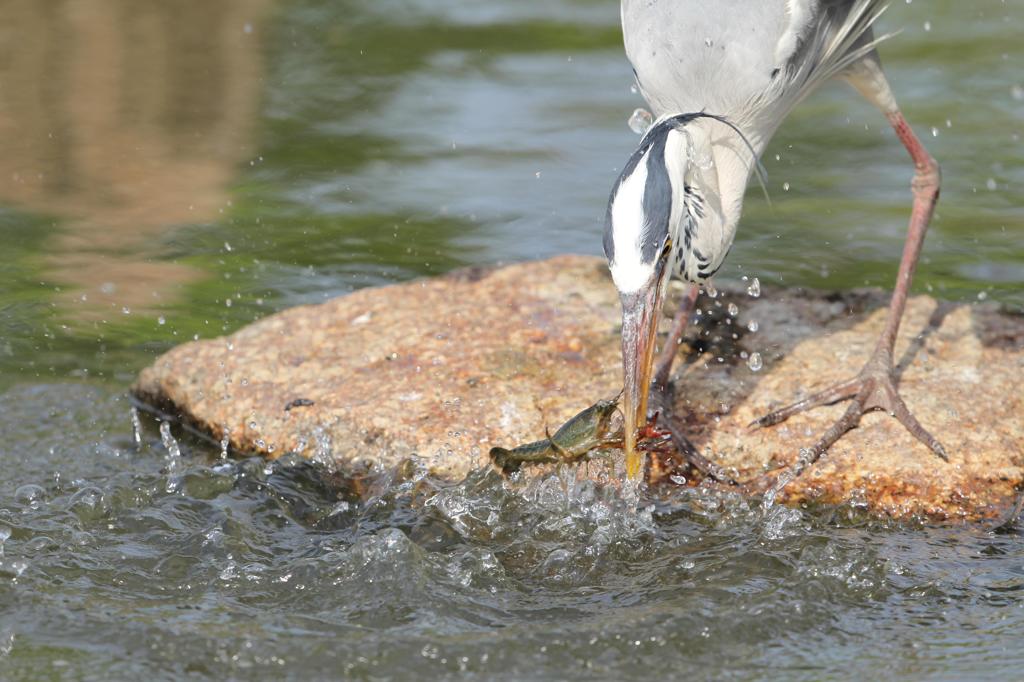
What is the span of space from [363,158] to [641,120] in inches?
123

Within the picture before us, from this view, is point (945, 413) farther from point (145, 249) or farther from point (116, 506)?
point (145, 249)

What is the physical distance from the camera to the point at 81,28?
1099 cm

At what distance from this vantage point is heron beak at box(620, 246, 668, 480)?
4.45m

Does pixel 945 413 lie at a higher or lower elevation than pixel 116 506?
higher

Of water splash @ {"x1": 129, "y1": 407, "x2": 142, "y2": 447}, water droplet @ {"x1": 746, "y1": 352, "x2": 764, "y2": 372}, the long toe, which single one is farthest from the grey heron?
water splash @ {"x1": 129, "y1": 407, "x2": 142, "y2": 447}

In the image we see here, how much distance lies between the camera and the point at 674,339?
5.36 m

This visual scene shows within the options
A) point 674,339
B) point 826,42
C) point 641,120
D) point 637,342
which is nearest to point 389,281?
point 641,120

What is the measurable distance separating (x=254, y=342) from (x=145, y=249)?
1813mm

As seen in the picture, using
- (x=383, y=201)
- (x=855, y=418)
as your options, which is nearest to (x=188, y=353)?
(x=383, y=201)

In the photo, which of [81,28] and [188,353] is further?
[81,28]

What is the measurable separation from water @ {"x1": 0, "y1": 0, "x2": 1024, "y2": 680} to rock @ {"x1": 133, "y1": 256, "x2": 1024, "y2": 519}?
18 centimetres

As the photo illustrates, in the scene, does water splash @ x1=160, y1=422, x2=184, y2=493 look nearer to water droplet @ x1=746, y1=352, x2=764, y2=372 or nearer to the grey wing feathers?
water droplet @ x1=746, y1=352, x2=764, y2=372

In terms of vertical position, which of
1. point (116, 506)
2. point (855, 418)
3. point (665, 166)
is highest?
point (665, 166)

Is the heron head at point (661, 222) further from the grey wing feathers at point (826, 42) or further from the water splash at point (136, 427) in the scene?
the water splash at point (136, 427)
